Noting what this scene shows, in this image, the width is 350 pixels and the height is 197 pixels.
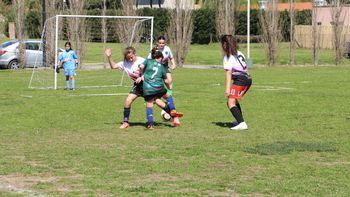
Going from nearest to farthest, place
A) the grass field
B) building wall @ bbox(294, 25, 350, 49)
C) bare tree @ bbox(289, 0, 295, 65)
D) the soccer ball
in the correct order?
the grass field
the soccer ball
bare tree @ bbox(289, 0, 295, 65)
building wall @ bbox(294, 25, 350, 49)

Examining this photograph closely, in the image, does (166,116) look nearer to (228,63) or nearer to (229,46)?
(228,63)

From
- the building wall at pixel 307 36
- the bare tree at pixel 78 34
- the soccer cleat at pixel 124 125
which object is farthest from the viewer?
the building wall at pixel 307 36

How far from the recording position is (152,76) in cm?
1418

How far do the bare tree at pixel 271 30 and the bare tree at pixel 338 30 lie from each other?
3673 millimetres

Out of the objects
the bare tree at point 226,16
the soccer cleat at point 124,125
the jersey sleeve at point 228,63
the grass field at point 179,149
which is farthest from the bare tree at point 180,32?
the jersey sleeve at point 228,63

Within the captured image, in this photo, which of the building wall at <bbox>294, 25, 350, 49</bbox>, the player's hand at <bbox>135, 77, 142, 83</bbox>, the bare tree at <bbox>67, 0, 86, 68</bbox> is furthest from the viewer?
the building wall at <bbox>294, 25, 350, 49</bbox>

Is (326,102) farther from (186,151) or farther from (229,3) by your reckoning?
(229,3)

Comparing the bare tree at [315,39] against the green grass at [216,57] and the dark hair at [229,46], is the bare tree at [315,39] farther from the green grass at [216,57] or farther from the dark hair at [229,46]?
the dark hair at [229,46]

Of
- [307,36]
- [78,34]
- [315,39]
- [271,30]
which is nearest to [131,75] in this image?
[78,34]

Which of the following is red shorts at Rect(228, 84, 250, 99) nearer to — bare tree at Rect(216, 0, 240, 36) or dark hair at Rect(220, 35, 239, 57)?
dark hair at Rect(220, 35, 239, 57)

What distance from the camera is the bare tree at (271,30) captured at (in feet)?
139

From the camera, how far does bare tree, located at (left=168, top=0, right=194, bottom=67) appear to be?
1647 inches

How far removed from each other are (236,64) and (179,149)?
323 centimetres

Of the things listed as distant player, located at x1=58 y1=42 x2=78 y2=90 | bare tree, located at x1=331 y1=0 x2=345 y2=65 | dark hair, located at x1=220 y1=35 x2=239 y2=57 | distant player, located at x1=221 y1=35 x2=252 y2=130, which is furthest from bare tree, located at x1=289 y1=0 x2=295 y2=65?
dark hair, located at x1=220 y1=35 x2=239 y2=57
